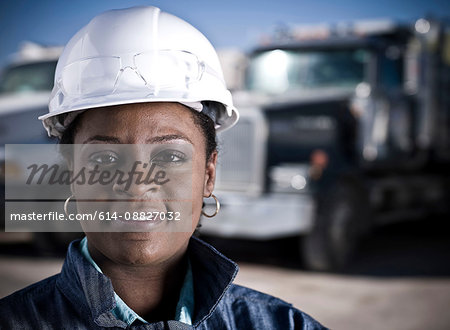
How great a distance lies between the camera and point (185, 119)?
4.83 feet

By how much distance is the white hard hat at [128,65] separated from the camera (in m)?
1.42

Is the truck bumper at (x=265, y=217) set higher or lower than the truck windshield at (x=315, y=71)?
lower

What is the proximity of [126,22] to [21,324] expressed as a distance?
31.7 inches

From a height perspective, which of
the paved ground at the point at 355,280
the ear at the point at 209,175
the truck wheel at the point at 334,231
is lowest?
the paved ground at the point at 355,280

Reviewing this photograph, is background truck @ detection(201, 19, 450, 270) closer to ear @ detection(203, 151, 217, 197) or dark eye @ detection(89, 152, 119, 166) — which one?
ear @ detection(203, 151, 217, 197)

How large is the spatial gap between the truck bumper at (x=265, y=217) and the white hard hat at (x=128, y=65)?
160 inches

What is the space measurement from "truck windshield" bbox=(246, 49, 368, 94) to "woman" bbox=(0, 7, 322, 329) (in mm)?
5108

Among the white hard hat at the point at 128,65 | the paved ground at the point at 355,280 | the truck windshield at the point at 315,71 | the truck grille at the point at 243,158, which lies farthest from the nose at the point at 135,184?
the truck windshield at the point at 315,71

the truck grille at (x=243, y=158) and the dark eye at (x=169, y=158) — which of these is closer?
the dark eye at (x=169, y=158)

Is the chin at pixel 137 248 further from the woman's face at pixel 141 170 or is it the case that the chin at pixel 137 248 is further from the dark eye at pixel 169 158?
the dark eye at pixel 169 158

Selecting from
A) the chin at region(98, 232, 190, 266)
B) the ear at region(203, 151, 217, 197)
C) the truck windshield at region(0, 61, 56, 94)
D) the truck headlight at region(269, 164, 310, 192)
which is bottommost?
the truck headlight at region(269, 164, 310, 192)

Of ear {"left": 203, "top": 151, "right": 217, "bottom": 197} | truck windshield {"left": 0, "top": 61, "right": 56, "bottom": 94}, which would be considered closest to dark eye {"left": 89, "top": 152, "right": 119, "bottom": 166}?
ear {"left": 203, "top": 151, "right": 217, "bottom": 197}

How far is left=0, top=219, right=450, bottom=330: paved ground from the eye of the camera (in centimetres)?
464

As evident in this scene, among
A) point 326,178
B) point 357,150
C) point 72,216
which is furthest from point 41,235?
point 72,216
